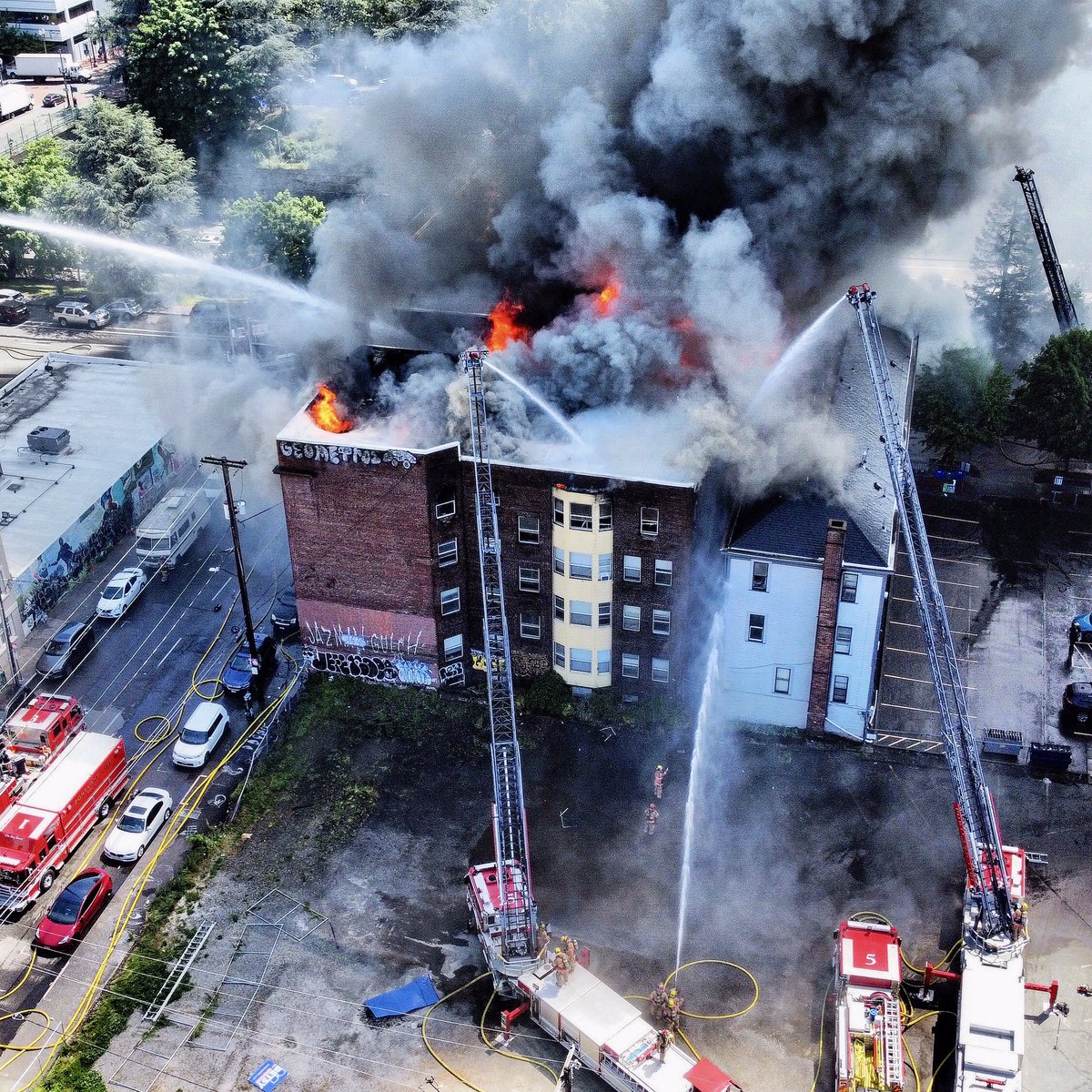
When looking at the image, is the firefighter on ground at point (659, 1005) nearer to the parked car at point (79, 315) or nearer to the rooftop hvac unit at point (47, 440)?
the rooftop hvac unit at point (47, 440)

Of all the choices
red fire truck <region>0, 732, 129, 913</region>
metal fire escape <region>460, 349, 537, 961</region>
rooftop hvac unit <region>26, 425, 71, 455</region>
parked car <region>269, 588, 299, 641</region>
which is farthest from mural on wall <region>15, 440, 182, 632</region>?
metal fire escape <region>460, 349, 537, 961</region>

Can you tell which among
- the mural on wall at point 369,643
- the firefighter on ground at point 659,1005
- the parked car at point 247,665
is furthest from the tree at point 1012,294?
the firefighter on ground at point 659,1005

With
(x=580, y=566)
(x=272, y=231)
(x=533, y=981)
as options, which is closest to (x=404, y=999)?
(x=533, y=981)

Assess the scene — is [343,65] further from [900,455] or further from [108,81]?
[900,455]

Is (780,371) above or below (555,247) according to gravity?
below

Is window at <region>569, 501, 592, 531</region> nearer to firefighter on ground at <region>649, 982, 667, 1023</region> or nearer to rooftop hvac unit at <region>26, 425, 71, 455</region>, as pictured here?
firefighter on ground at <region>649, 982, 667, 1023</region>

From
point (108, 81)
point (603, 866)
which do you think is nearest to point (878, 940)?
point (603, 866)

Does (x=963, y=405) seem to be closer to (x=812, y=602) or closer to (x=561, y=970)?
(x=812, y=602)
